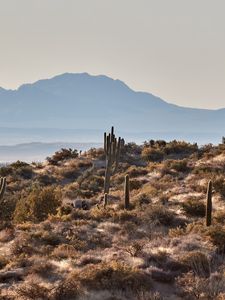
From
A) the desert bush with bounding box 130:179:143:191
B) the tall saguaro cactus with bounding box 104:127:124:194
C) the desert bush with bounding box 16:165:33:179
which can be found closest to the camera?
the tall saguaro cactus with bounding box 104:127:124:194

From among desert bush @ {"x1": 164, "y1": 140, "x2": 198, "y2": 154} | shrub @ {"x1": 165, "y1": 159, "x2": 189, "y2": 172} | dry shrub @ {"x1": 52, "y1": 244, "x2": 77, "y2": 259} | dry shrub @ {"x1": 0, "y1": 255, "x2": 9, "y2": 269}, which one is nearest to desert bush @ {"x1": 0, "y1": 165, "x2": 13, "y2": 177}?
desert bush @ {"x1": 164, "y1": 140, "x2": 198, "y2": 154}

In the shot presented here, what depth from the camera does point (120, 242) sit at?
15250mm

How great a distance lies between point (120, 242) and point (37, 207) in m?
6.86

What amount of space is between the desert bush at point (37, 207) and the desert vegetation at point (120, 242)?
0.04m

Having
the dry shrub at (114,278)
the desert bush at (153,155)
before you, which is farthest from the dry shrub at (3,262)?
the desert bush at (153,155)

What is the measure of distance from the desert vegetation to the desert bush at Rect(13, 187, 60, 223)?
0.14 ft

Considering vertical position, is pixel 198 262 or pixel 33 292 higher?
pixel 198 262

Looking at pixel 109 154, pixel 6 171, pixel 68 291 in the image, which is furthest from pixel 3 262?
pixel 6 171

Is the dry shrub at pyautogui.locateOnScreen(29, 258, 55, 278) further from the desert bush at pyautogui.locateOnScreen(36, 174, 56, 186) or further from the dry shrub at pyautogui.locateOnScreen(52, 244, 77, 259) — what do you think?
the desert bush at pyautogui.locateOnScreen(36, 174, 56, 186)

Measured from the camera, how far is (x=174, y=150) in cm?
3916

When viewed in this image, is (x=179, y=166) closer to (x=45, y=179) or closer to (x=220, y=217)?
(x=45, y=179)

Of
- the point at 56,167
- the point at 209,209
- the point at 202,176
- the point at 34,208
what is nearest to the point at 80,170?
the point at 56,167

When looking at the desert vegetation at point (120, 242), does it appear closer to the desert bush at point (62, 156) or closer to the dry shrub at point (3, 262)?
the dry shrub at point (3, 262)

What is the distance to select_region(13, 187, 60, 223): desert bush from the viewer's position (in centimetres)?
2014
